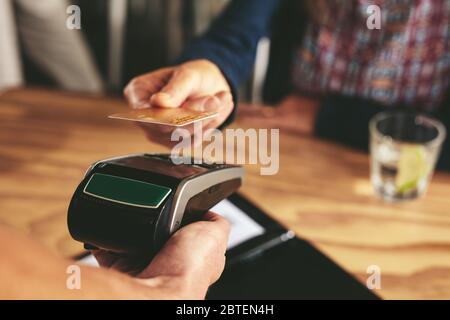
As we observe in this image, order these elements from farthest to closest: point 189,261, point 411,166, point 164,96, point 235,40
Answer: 1. point 235,40
2. point 411,166
3. point 164,96
4. point 189,261

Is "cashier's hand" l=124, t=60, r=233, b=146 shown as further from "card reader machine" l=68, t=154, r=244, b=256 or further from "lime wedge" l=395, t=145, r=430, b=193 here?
"lime wedge" l=395, t=145, r=430, b=193

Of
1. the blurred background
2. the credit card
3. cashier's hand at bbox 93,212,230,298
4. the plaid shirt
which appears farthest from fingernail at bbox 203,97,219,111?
the blurred background

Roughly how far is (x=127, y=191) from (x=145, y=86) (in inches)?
12.1

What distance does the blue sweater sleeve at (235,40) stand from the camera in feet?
3.24

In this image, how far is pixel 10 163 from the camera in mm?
1079

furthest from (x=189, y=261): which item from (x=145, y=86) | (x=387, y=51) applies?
(x=387, y=51)

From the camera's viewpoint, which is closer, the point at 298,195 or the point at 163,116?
the point at 163,116

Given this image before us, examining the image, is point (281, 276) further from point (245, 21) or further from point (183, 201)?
point (245, 21)

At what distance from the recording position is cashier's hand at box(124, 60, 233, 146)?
65 cm

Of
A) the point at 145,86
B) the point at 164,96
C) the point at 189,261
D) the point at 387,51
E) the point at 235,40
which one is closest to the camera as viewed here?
the point at 189,261

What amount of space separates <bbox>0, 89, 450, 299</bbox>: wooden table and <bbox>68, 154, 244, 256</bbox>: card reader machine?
246mm

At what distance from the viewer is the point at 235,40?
1.16 metres

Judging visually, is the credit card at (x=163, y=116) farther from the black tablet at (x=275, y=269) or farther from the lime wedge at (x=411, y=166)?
the lime wedge at (x=411, y=166)

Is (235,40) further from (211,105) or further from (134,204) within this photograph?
(134,204)
